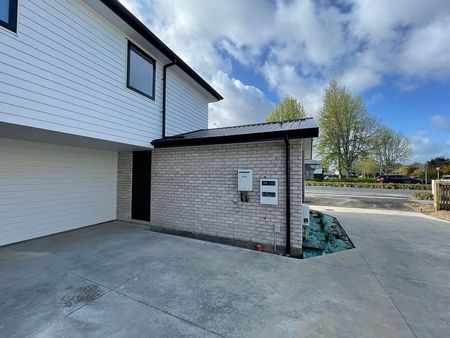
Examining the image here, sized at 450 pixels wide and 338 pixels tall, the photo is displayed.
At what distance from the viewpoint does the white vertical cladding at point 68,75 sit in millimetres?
3416

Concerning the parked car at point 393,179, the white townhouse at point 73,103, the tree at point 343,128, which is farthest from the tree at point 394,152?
the white townhouse at point 73,103

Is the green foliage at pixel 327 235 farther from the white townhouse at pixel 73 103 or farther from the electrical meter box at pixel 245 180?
the white townhouse at pixel 73 103

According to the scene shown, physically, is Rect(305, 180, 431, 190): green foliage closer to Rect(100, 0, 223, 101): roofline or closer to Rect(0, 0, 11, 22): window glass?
Rect(100, 0, 223, 101): roofline

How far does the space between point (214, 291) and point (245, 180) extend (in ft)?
8.28

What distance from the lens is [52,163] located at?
5922 millimetres

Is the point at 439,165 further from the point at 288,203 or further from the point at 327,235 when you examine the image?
the point at 288,203

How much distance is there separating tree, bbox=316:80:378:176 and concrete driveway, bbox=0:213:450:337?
2251cm

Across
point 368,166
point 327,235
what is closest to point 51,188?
point 327,235

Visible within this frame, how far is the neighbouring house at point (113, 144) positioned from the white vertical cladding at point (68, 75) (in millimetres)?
18

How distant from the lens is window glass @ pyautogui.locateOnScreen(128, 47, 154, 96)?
18.6 feet

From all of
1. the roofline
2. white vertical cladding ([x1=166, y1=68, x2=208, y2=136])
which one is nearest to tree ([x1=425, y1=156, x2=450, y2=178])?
white vertical cladding ([x1=166, y1=68, x2=208, y2=136])

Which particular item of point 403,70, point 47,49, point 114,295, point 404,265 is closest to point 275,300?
point 114,295

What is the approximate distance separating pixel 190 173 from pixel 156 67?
3.51 meters

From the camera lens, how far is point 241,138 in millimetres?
4941
